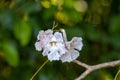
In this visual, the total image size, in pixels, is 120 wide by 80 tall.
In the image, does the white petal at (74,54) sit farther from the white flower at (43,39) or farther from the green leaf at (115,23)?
the green leaf at (115,23)

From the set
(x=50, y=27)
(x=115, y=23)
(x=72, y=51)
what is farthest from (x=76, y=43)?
(x=115, y=23)

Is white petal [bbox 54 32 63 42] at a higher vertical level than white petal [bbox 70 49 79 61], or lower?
higher

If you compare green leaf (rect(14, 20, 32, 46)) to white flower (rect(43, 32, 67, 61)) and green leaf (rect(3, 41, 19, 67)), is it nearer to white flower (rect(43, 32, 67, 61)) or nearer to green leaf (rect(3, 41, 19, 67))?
green leaf (rect(3, 41, 19, 67))

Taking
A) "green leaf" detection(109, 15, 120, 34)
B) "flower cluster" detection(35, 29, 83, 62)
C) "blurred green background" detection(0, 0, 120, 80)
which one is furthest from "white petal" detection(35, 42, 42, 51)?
"green leaf" detection(109, 15, 120, 34)

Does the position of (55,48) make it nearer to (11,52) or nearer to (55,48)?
(55,48)

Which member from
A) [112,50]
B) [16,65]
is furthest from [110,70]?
[16,65]
